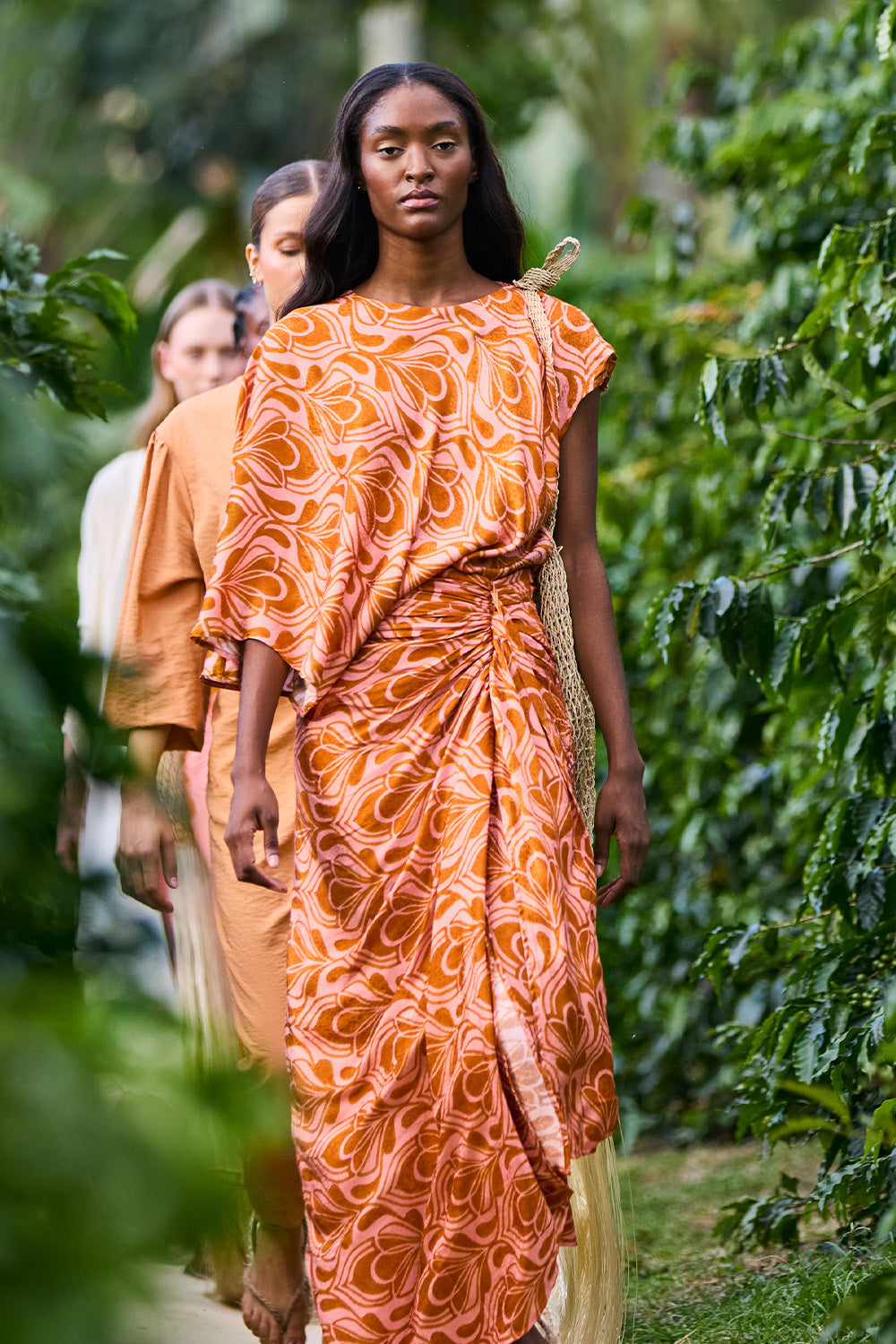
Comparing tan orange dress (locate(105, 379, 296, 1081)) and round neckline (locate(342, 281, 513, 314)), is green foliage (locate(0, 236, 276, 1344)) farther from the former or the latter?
tan orange dress (locate(105, 379, 296, 1081))

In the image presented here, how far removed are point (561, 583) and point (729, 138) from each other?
2.24 metres

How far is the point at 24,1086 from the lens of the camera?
0.70 m

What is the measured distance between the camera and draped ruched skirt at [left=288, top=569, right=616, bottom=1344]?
7.82ft

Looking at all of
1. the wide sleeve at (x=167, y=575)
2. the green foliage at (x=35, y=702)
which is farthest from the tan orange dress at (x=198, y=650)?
the green foliage at (x=35, y=702)

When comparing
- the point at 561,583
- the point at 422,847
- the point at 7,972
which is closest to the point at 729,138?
the point at 561,583

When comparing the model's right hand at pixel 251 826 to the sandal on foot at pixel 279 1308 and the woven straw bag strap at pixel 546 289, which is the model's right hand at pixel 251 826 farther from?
the sandal on foot at pixel 279 1308

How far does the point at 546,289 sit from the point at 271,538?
60cm

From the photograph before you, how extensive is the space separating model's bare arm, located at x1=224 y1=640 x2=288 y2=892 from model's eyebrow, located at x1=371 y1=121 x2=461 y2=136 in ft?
2.48

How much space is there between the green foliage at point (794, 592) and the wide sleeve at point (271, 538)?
2.46 feet

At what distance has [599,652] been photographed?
273 cm

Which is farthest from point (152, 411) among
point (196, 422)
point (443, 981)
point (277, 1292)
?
point (443, 981)

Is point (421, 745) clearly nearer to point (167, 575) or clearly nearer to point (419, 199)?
point (419, 199)

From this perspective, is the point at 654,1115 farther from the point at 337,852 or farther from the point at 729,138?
the point at 337,852

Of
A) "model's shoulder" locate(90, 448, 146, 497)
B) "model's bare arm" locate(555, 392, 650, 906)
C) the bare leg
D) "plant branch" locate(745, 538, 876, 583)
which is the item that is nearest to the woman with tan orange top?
the bare leg
